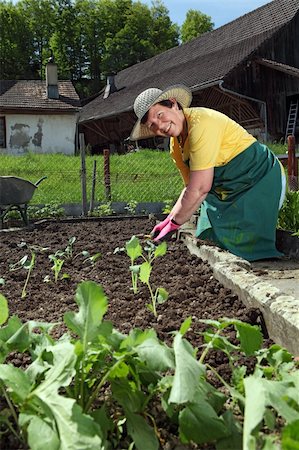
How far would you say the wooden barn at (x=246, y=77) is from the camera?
18.7 meters

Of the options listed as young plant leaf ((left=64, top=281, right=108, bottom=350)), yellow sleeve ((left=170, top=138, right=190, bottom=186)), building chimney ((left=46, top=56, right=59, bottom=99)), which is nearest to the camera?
young plant leaf ((left=64, top=281, right=108, bottom=350))

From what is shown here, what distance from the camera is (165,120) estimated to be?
3.19 metres

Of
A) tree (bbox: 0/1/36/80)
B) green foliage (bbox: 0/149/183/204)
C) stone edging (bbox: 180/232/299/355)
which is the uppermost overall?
tree (bbox: 0/1/36/80)

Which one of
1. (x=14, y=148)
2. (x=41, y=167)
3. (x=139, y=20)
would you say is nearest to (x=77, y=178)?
(x=41, y=167)

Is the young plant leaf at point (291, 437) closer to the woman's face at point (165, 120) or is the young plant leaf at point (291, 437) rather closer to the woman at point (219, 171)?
the woman at point (219, 171)

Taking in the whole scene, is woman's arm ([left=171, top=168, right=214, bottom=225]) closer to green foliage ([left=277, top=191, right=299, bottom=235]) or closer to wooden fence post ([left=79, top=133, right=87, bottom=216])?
green foliage ([left=277, top=191, right=299, bottom=235])

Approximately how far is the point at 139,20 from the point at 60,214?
4977 centimetres

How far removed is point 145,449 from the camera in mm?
1066

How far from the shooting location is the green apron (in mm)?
3604

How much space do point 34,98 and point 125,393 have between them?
23891 mm

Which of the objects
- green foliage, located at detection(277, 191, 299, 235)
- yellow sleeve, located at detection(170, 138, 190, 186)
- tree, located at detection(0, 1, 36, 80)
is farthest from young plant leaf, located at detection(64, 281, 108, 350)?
tree, located at detection(0, 1, 36, 80)

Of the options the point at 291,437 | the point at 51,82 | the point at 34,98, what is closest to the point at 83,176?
the point at 291,437

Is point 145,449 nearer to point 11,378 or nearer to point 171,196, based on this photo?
point 11,378

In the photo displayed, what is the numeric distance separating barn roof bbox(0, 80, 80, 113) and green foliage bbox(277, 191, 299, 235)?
1912 centimetres
